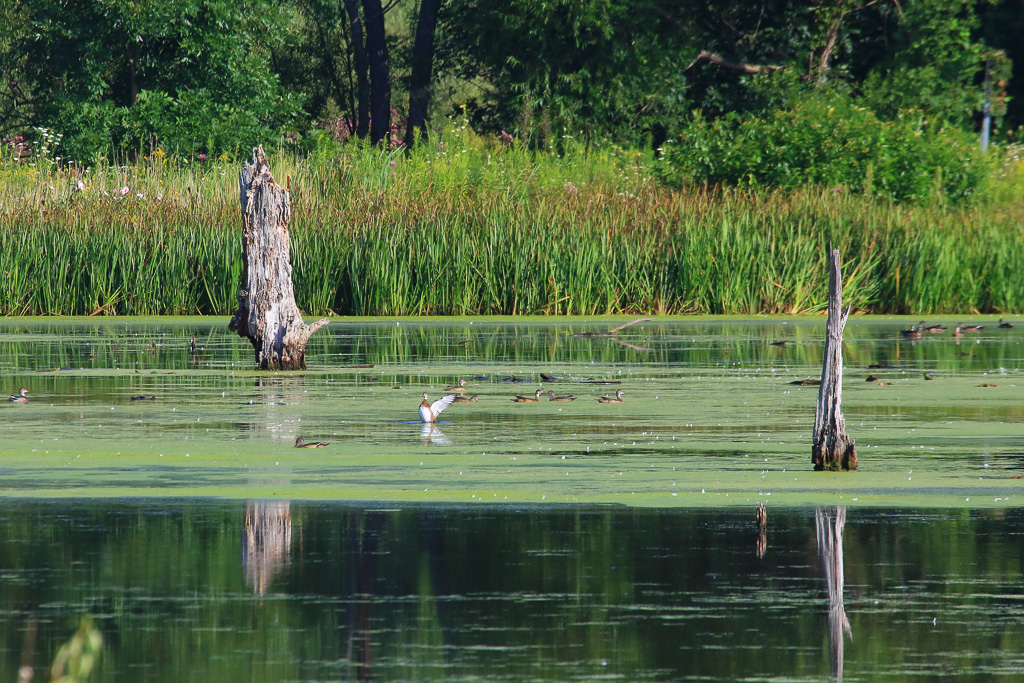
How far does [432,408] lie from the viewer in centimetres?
958

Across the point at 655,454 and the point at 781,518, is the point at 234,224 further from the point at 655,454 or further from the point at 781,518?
the point at 781,518

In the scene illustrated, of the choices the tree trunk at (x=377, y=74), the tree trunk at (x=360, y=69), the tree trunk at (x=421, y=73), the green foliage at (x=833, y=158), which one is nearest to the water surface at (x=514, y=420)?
the green foliage at (x=833, y=158)

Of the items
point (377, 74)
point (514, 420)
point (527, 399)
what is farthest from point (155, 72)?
point (514, 420)

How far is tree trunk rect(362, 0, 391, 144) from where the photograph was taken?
3653 centimetres

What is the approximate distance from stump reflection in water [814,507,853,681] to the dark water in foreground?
0.01 m

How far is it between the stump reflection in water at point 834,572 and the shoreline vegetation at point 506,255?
12328 mm

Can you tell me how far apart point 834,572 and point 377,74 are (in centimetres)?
3256

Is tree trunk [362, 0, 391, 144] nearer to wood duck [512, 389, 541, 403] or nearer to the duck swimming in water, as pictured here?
the duck swimming in water

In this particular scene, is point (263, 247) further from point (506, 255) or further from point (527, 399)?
point (506, 255)

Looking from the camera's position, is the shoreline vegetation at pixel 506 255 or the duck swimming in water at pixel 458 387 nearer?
the duck swimming in water at pixel 458 387

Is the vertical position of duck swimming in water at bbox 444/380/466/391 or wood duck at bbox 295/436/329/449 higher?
duck swimming in water at bbox 444/380/466/391

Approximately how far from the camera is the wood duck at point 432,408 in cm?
945

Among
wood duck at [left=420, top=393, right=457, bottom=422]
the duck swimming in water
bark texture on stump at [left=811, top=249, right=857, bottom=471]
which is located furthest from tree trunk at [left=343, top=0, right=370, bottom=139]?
bark texture on stump at [left=811, top=249, right=857, bottom=471]

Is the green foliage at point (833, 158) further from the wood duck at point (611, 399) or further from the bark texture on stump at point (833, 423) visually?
the bark texture on stump at point (833, 423)
